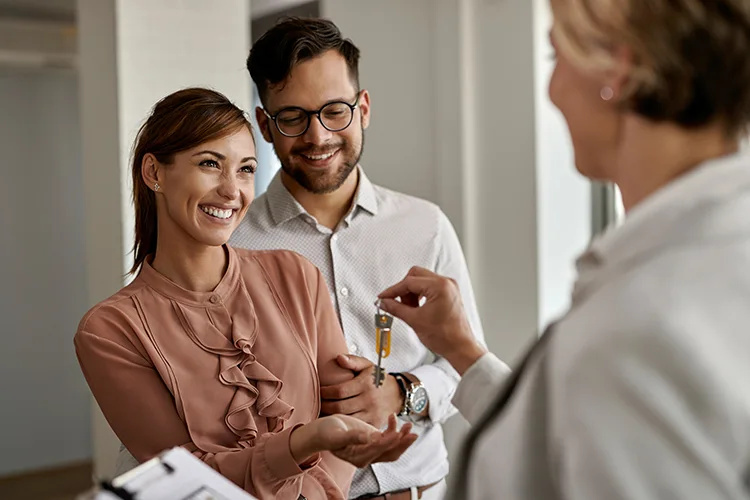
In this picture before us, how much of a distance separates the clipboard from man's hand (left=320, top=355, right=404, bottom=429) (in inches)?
21.5

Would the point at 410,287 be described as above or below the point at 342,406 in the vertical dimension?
above

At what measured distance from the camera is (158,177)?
1707 mm

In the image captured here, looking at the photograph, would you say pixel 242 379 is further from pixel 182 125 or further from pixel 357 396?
pixel 182 125

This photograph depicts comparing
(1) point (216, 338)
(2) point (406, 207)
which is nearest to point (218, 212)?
(1) point (216, 338)

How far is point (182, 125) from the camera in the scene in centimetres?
167

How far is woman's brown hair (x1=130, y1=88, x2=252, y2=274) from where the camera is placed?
5.48ft

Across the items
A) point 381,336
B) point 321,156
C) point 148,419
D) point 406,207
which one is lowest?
point 148,419

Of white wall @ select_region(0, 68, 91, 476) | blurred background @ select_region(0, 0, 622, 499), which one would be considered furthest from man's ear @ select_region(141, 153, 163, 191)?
white wall @ select_region(0, 68, 91, 476)

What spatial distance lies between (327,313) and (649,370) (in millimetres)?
1079

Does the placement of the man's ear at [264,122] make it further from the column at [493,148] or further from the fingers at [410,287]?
the column at [493,148]

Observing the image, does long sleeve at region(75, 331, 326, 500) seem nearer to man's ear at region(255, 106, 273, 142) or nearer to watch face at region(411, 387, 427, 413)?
watch face at region(411, 387, 427, 413)

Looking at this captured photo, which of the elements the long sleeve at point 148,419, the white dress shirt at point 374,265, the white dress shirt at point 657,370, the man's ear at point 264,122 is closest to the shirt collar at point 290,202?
the white dress shirt at point 374,265

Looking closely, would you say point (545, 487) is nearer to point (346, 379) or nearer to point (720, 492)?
point (720, 492)

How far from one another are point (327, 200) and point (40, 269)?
4084 millimetres
